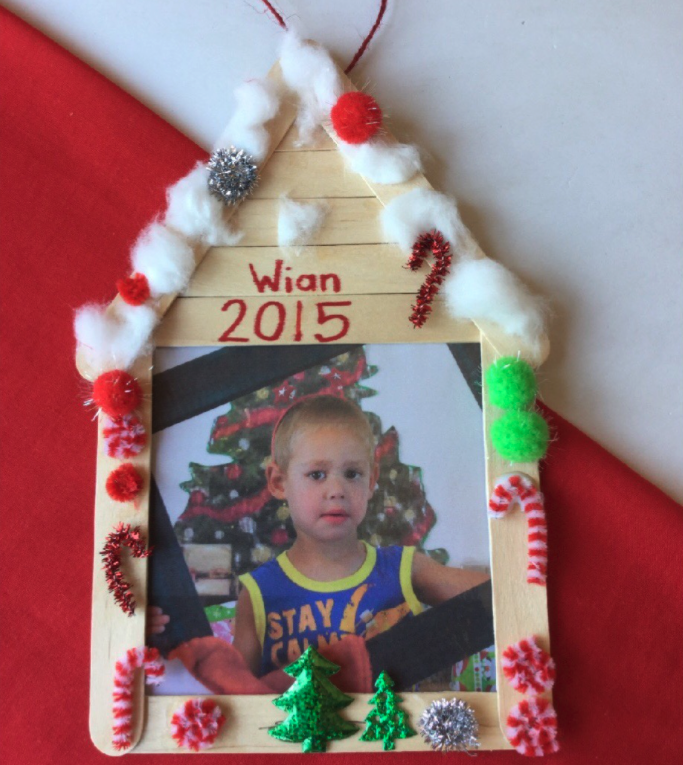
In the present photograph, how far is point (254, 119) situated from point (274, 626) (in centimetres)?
67

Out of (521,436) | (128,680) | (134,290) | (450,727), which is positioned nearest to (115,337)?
(134,290)

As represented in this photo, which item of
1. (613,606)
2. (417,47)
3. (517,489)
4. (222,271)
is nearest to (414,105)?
(417,47)

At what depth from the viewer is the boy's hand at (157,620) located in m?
0.90

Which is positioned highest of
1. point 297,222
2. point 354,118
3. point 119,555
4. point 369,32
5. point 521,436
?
point 369,32

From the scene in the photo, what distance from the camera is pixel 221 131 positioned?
1.02 meters

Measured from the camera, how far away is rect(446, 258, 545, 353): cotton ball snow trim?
916mm

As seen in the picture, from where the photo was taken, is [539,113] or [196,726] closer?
[196,726]

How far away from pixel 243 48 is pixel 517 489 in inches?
29.4

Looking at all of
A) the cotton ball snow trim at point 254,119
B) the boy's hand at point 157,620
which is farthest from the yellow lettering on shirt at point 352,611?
the cotton ball snow trim at point 254,119

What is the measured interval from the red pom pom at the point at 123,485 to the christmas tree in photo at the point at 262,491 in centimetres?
6

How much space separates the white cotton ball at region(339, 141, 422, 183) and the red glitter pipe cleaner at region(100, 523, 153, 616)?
0.56 m

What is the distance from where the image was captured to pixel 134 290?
925 millimetres

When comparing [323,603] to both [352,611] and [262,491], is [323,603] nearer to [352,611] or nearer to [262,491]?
[352,611]

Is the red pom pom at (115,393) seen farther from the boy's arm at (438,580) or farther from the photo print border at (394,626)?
the boy's arm at (438,580)
